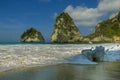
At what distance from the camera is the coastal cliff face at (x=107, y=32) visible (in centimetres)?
17838

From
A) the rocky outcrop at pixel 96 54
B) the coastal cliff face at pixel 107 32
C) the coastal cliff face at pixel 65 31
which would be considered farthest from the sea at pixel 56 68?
the coastal cliff face at pixel 65 31

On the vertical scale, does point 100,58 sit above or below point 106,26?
below

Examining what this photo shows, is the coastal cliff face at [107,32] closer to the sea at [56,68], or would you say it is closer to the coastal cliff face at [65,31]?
the coastal cliff face at [65,31]

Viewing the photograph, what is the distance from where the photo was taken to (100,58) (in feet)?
94.7

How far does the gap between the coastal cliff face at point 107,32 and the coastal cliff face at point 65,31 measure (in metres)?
9.61

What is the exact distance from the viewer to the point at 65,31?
192250 mm

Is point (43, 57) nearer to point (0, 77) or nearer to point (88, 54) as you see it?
point (88, 54)

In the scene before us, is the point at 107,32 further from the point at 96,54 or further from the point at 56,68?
the point at 56,68

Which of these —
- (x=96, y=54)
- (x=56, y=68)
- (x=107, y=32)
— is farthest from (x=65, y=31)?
(x=56, y=68)

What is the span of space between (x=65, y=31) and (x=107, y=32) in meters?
28.8

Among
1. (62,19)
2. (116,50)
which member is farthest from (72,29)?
(116,50)

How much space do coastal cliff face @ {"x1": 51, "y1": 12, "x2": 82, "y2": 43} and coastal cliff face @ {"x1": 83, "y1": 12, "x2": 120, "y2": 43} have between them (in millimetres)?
9613

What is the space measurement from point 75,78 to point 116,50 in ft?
61.6

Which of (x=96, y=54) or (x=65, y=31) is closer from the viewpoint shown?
→ (x=96, y=54)
